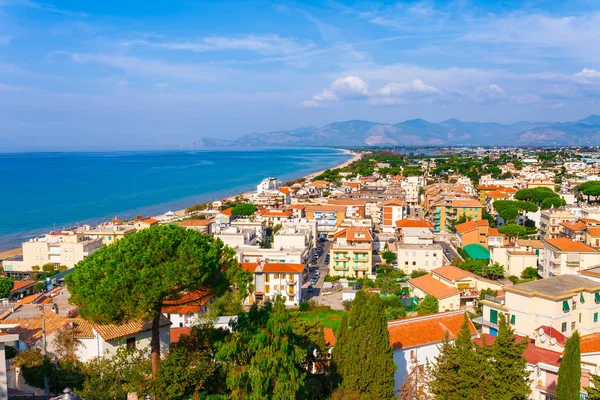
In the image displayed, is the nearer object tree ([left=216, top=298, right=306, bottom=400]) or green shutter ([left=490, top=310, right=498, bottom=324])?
tree ([left=216, top=298, right=306, bottom=400])

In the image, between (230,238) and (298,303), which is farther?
(230,238)

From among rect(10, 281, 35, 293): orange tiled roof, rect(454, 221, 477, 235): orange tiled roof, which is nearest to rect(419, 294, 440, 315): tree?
rect(454, 221, 477, 235): orange tiled roof

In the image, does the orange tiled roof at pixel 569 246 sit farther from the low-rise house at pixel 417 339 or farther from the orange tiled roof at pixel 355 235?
the low-rise house at pixel 417 339

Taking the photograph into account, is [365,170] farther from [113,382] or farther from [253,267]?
[113,382]

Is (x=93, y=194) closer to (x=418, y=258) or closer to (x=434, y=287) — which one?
(x=418, y=258)

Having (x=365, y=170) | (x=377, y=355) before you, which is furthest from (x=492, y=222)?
(x=365, y=170)

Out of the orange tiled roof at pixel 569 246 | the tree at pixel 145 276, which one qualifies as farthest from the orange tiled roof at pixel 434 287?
the tree at pixel 145 276

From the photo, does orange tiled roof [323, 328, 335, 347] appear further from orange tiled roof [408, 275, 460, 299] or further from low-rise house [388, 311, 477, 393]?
orange tiled roof [408, 275, 460, 299]
